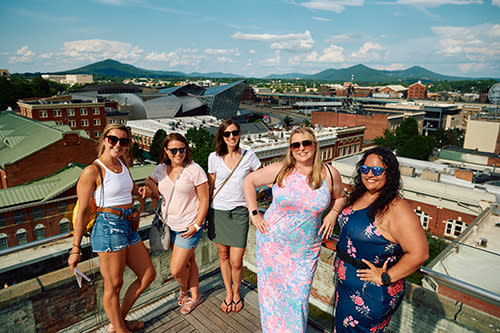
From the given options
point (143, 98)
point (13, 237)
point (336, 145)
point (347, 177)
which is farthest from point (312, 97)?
point (13, 237)

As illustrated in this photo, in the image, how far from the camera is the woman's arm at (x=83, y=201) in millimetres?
3061

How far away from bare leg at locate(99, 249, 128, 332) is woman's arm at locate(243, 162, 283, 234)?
1.46 metres

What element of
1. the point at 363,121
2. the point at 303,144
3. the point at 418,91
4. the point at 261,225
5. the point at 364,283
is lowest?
the point at 363,121

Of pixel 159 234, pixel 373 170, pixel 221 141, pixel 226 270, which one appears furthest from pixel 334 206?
pixel 159 234

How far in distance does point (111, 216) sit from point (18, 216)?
21.9 m

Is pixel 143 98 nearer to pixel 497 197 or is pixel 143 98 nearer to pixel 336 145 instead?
pixel 336 145

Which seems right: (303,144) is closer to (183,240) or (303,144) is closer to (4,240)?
(183,240)

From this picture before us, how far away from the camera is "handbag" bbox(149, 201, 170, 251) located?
3869mm

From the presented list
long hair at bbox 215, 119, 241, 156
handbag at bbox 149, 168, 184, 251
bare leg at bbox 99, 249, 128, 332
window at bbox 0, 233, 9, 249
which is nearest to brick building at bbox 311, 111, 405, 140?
window at bbox 0, 233, 9, 249

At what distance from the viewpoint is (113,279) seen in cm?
342

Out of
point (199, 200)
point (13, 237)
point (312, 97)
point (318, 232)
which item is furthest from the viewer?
point (312, 97)

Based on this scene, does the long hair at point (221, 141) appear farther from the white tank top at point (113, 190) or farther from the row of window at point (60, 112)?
the row of window at point (60, 112)

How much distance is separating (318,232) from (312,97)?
13737 cm

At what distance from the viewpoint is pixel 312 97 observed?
134625mm
